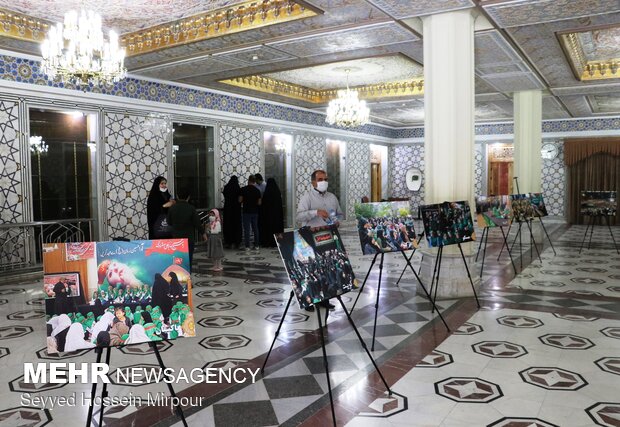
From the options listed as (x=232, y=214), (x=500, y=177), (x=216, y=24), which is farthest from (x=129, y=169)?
(x=500, y=177)

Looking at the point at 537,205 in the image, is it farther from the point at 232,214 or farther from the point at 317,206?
the point at 232,214

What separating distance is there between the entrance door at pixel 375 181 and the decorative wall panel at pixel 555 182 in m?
5.57

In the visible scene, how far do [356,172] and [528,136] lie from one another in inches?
264

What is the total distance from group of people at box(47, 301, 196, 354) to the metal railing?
5.76 meters

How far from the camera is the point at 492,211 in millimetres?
7367

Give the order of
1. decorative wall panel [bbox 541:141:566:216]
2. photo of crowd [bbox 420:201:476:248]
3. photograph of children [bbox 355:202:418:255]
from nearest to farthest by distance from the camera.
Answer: photograph of children [bbox 355:202:418:255] → photo of crowd [bbox 420:201:476:248] → decorative wall panel [bbox 541:141:566:216]

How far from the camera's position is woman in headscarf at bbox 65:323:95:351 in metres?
2.33

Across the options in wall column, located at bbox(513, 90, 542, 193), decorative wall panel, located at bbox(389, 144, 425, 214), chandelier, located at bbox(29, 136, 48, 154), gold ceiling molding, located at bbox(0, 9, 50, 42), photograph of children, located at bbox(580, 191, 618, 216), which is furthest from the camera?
decorative wall panel, located at bbox(389, 144, 425, 214)

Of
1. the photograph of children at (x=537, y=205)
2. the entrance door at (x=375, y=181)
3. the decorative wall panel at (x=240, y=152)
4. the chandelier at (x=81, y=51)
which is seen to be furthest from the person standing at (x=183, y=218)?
the entrance door at (x=375, y=181)

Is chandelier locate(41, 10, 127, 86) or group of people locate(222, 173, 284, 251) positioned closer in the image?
chandelier locate(41, 10, 127, 86)

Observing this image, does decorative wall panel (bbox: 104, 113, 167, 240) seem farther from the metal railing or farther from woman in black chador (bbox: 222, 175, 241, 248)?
woman in black chador (bbox: 222, 175, 241, 248)

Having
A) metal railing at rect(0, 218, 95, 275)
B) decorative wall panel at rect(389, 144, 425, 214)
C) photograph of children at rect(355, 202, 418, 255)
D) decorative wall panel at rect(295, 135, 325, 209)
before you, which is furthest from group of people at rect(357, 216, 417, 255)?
decorative wall panel at rect(389, 144, 425, 214)

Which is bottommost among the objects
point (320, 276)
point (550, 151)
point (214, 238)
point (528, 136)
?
point (214, 238)

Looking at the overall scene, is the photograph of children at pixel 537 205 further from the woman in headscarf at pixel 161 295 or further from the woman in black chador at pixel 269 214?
the woman in headscarf at pixel 161 295
